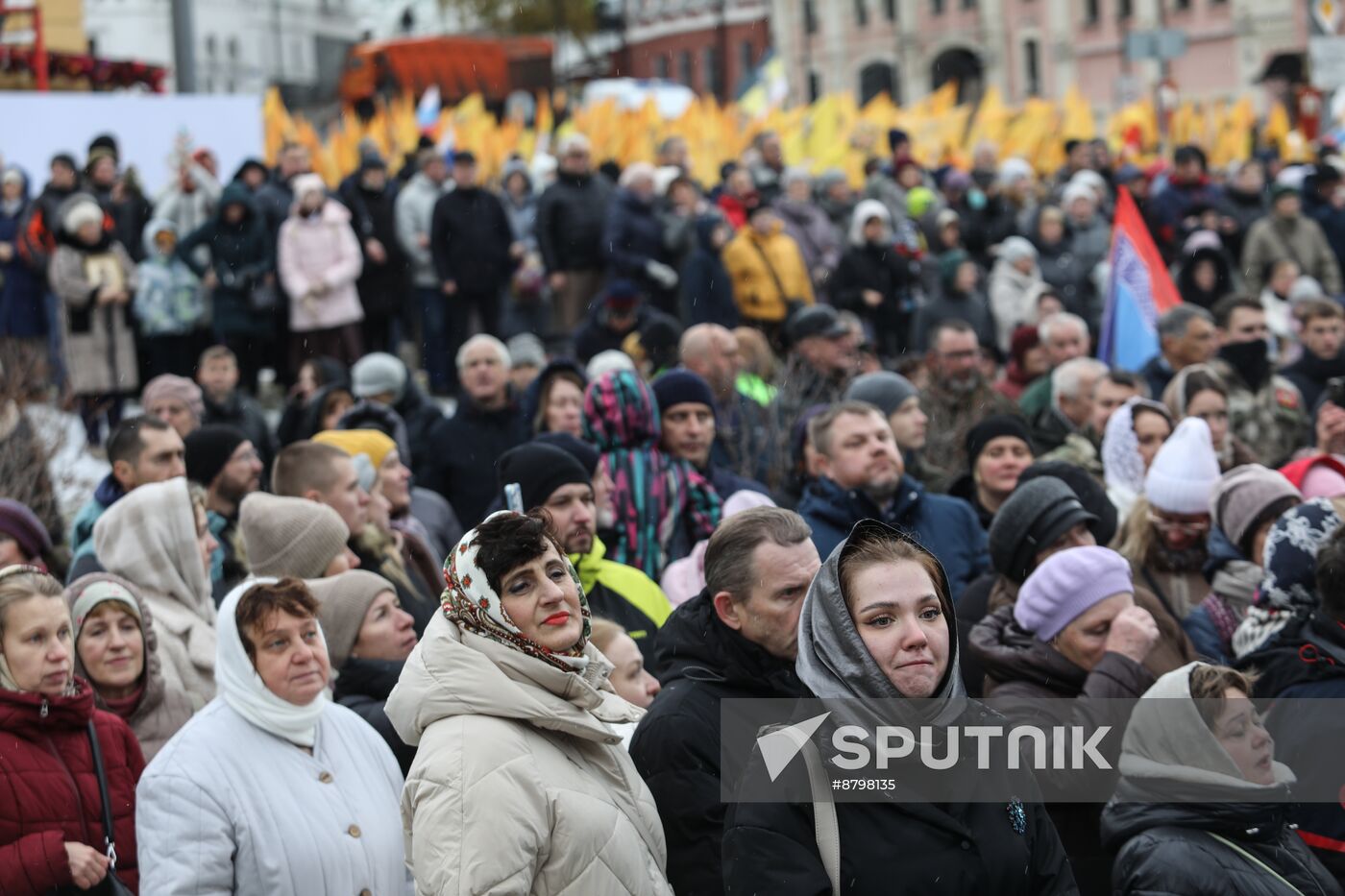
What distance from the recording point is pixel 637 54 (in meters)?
73.0

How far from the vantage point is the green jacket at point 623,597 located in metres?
5.80

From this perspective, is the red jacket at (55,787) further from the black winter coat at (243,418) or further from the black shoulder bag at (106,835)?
the black winter coat at (243,418)

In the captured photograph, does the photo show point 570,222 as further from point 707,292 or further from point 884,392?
point 884,392

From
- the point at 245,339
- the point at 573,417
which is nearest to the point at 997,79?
the point at 245,339

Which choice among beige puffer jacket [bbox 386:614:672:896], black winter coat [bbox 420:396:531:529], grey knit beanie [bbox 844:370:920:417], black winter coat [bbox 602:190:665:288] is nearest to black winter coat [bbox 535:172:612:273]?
black winter coat [bbox 602:190:665:288]

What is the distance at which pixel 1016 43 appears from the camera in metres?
67.4

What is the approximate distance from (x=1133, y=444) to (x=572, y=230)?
24.9 ft

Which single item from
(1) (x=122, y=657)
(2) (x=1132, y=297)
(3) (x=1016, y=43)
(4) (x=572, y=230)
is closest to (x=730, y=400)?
(2) (x=1132, y=297)

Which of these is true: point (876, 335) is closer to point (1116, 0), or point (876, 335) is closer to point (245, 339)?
point (245, 339)

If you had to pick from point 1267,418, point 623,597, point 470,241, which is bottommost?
point 623,597

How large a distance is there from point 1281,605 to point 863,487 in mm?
1764

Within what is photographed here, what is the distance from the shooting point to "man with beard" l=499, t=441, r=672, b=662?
5.83m

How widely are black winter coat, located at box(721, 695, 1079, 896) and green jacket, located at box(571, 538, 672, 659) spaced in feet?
7.78

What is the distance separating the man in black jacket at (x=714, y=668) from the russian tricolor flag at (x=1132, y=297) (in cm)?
735
